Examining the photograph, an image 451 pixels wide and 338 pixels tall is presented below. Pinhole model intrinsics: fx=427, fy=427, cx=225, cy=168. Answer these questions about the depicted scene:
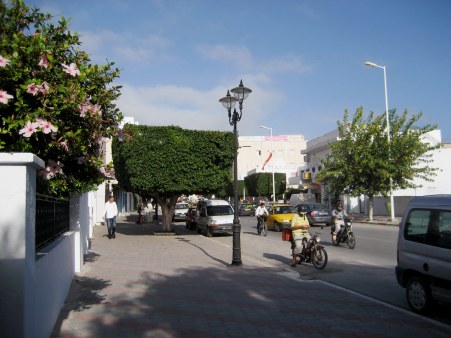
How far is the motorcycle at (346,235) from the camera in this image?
15252mm

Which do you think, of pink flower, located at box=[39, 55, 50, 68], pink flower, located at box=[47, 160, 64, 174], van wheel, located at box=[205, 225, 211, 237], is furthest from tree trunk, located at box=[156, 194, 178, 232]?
pink flower, located at box=[39, 55, 50, 68]

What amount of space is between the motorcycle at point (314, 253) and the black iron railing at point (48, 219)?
251 inches

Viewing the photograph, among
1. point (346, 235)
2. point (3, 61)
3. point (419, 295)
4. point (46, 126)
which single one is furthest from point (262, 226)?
point (3, 61)

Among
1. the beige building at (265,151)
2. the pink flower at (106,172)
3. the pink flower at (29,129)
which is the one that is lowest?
the pink flower at (106,172)

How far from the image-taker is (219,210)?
2309cm

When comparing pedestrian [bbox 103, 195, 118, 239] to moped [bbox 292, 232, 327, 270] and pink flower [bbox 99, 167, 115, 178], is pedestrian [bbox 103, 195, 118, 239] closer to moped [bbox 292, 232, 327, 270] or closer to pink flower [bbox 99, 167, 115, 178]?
moped [bbox 292, 232, 327, 270]

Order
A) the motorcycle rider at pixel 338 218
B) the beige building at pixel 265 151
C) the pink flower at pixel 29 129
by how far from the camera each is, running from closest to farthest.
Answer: the pink flower at pixel 29 129
the motorcycle rider at pixel 338 218
the beige building at pixel 265 151

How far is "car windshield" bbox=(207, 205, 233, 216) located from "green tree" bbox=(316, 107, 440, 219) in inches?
438

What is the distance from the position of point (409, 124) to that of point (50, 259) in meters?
29.1

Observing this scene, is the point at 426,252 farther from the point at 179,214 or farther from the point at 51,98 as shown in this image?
the point at 179,214

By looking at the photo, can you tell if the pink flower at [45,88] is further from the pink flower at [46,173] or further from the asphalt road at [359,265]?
the asphalt road at [359,265]

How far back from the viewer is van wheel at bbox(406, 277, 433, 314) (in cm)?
640

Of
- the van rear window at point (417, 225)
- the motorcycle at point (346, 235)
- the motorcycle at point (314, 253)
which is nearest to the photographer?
the van rear window at point (417, 225)

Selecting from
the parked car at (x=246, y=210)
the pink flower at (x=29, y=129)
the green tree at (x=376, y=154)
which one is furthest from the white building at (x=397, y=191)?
the pink flower at (x=29, y=129)
